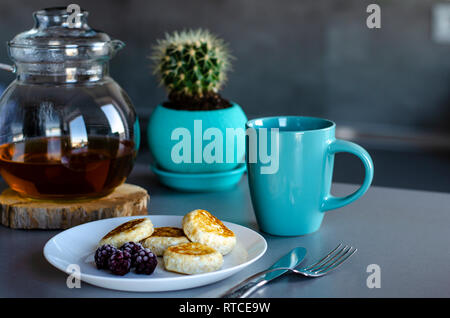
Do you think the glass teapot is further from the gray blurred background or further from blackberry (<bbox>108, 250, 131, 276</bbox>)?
the gray blurred background

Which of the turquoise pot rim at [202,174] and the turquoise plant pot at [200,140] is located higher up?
the turquoise plant pot at [200,140]

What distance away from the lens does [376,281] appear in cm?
72

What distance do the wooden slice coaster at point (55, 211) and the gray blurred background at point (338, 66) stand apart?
5.41ft

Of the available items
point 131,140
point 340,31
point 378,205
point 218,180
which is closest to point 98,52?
point 131,140

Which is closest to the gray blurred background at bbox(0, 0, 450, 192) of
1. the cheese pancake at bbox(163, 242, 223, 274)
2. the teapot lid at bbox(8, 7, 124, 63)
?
the teapot lid at bbox(8, 7, 124, 63)

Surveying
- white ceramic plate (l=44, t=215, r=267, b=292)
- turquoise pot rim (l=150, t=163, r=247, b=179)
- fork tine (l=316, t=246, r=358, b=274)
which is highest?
turquoise pot rim (l=150, t=163, r=247, b=179)

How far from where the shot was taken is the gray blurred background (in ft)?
9.53

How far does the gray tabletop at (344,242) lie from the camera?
69 centimetres

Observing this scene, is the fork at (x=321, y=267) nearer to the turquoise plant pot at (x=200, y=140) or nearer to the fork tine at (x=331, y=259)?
the fork tine at (x=331, y=259)

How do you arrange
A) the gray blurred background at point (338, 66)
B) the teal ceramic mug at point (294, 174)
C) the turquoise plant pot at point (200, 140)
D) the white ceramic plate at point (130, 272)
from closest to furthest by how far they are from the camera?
the white ceramic plate at point (130, 272), the teal ceramic mug at point (294, 174), the turquoise plant pot at point (200, 140), the gray blurred background at point (338, 66)

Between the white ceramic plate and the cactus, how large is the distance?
0.35 m

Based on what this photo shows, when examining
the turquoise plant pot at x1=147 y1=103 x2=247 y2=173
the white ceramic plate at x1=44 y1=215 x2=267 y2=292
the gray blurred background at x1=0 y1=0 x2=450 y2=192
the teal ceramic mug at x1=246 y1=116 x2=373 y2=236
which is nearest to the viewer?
the white ceramic plate at x1=44 y1=215 x2=267 y2=292

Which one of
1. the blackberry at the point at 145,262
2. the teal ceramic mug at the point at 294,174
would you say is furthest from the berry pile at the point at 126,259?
the teal ceramic mug at the point at 294,174

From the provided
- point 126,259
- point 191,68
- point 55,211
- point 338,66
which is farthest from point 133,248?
point 338,66
